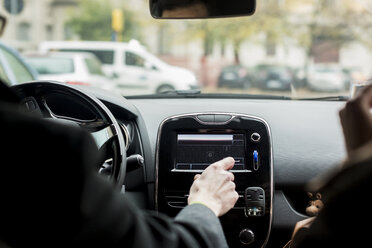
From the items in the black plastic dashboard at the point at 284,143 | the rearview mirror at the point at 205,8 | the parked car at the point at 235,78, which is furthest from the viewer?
the parked car at the point at 235,78

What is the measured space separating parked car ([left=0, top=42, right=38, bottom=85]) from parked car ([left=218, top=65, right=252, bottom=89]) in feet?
58.5

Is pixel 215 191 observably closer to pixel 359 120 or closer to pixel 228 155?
pixel 359 120

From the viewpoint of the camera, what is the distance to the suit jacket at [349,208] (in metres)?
1.09

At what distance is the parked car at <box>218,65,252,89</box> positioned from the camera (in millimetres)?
24422

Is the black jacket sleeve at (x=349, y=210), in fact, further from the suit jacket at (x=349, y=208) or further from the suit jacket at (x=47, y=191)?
the suit jacket at (x=47, y=191)

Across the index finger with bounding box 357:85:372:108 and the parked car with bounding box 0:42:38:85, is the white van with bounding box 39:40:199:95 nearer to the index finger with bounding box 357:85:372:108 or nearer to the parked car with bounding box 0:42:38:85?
the parked car with bounding box 0:42:38:85

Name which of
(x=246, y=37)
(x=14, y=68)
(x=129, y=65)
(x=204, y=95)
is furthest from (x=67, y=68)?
(x=246, y=37)

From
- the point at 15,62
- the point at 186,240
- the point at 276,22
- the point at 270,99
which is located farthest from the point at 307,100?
the point at 276,22

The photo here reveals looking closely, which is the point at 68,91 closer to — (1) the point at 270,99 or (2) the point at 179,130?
(2) the point at 179,130

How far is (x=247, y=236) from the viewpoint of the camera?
320cm

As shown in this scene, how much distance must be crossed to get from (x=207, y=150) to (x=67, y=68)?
445 inches

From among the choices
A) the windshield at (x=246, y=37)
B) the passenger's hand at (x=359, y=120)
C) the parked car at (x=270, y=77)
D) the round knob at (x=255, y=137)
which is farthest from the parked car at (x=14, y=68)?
the windshield at (x=246, y=37)

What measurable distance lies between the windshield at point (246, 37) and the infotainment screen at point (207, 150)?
20.1 m

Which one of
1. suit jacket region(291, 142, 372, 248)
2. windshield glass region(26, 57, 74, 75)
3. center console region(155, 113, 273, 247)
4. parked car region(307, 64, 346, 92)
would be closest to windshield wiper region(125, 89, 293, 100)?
center console region(155, 113, 273, 247)
